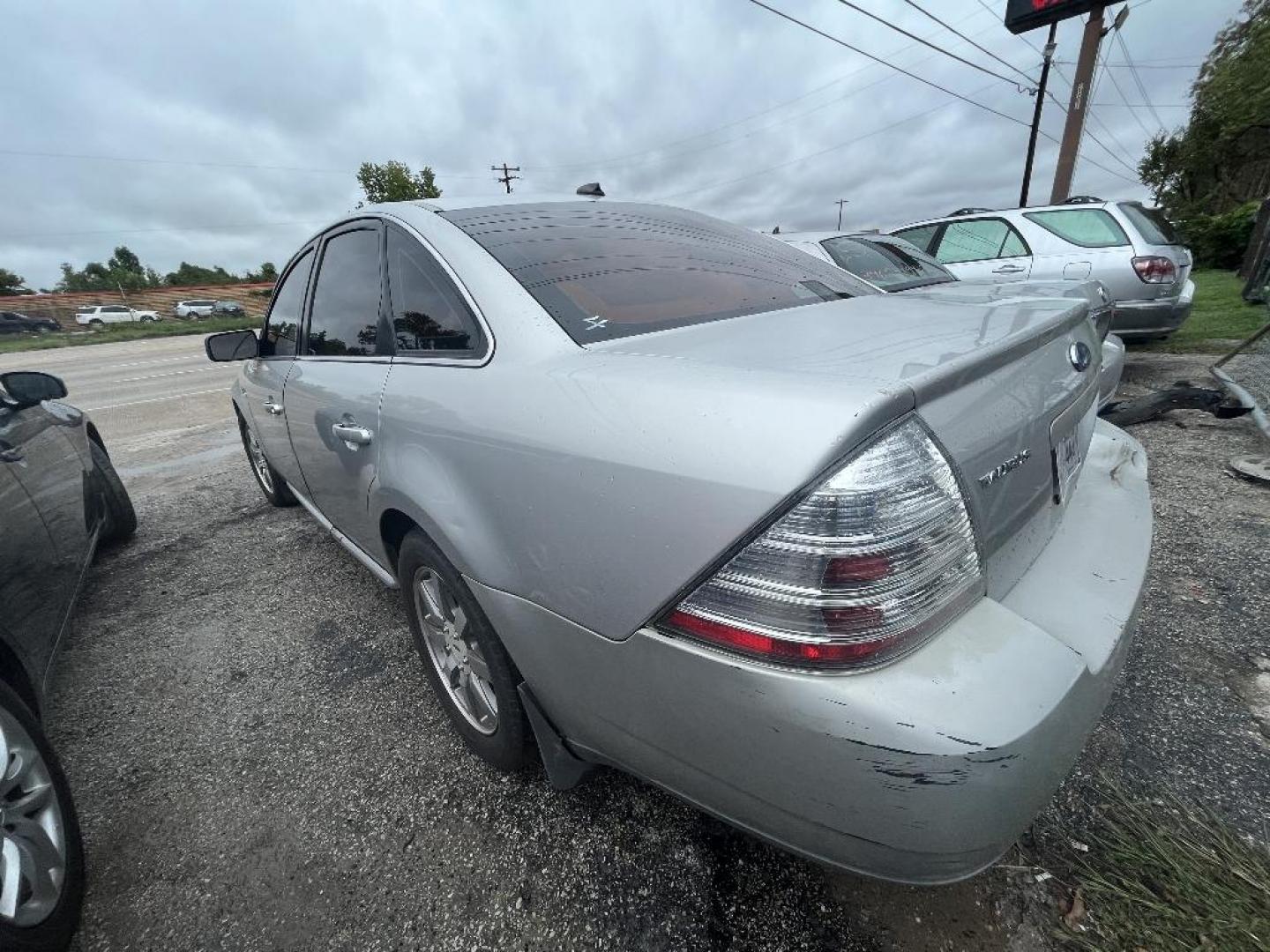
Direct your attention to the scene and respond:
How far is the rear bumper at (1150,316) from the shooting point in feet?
17.0

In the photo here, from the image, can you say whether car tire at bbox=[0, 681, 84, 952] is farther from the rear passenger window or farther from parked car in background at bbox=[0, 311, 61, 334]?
parked car in background at bbox=[0, 311, 61, 334]

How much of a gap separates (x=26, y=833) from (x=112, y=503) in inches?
109

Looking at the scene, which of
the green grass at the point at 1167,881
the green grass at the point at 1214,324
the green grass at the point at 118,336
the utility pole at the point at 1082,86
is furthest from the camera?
the green grass at the point at 118,336

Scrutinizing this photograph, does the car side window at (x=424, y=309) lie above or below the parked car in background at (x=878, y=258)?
below

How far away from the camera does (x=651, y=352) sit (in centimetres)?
124

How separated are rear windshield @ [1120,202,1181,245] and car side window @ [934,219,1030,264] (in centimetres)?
84

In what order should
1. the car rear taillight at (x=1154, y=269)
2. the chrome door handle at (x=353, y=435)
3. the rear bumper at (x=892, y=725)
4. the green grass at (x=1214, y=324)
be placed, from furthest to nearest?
the green grass at (x=1214, y=324) → the car rear taillight at (x=1154, y=269) → the chrome door handle at (x=353, y=435) → the rear bumper at (x=892, y=725)

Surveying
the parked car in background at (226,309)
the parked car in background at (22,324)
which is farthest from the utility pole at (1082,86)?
the parked car in background at (22,324)

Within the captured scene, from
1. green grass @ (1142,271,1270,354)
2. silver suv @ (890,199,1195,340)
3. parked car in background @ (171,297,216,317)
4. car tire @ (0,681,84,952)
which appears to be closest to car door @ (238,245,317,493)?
car tire @ (0,681,84,952)

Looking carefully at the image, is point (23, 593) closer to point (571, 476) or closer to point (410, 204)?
point (410, 204)

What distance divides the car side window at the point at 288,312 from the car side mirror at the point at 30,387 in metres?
0.82

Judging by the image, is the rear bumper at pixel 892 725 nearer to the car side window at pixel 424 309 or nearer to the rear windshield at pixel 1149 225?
the car side window at pixel 424 309

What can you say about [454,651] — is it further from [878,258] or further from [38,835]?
[878,258]

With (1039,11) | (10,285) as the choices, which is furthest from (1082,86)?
(10,285)
